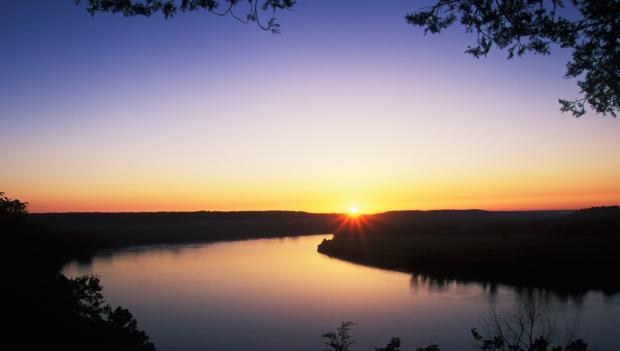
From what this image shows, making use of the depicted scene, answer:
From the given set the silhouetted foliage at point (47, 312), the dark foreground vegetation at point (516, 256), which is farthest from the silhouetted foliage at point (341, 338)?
the dark foreground vegetation at point (516, 256)

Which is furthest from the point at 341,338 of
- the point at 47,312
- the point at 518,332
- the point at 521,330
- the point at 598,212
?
the point at 598,212

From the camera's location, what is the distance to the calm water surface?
25.7 m

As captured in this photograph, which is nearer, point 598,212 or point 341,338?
point 341,338

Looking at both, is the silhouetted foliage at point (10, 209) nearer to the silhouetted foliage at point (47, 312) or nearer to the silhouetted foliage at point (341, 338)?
the silhouetted foliage at point (47, 312)

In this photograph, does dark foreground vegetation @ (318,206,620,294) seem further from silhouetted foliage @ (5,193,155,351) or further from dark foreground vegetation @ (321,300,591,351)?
silhouetted foliage @ (5,193,155,351)

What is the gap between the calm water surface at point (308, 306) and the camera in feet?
84.2

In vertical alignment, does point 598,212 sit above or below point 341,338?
above

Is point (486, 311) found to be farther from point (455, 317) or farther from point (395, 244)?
point (395, 244)

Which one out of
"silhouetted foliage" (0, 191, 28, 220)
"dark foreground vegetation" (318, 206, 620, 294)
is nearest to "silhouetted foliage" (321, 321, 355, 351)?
"silhouetted foliage" (0, 191, 28, 220)

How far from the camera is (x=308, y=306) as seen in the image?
35531mm

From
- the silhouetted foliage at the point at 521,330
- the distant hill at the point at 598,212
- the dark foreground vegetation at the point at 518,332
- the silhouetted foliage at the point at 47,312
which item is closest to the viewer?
the silhouetted foliage at the point at 47,312

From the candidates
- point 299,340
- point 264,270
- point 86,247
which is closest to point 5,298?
point 299,340

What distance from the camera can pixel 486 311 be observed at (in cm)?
3206

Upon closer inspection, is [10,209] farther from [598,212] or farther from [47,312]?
[598,212]
